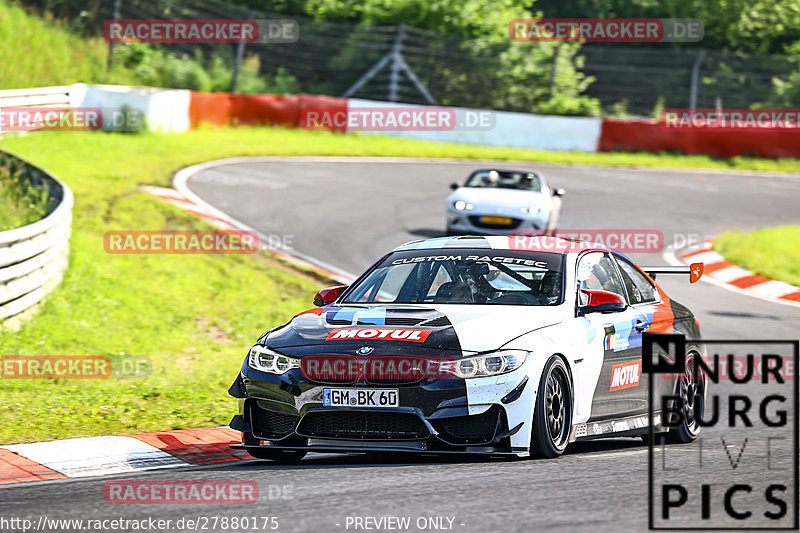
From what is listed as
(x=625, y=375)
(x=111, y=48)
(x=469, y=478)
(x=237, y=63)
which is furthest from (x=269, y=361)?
(x=237, y=63)

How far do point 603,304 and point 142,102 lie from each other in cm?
2007

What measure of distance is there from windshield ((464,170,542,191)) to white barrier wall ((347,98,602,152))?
1244 cm

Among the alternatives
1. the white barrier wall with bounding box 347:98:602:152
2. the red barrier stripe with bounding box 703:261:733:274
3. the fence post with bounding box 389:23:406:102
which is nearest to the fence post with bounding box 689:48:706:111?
the white barrier wall with bounding box 347:98:602:152

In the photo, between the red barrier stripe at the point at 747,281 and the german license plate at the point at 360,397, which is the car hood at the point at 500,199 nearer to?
the red barrier stripe at the point at 747,281

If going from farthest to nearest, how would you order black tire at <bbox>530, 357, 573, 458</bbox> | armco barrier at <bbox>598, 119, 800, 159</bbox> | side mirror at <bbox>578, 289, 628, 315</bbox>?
armco barrier at <bbox>598, 119, 800, 159</bbox>, side mirror at <bbox>578, 289, 628, 315</bbox>, black tire at <bbox>530, 357, 573, 458</bbox>

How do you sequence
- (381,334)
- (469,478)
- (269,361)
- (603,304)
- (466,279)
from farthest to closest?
(466,279)
(603,304)
(269,361)
(381,334)
(469,478)

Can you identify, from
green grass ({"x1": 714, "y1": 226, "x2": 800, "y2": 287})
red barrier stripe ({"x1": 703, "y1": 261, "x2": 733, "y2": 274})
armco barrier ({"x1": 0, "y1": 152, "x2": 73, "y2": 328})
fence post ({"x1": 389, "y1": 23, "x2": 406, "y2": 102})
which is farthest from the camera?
fence post ({"x1": 389, "y1": 23, "x2": 406, "y2": 102})

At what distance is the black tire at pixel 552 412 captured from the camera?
6.47 metres

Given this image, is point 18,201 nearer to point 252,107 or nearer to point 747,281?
point 747,281

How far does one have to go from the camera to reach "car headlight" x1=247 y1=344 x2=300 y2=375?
6645 millimetres

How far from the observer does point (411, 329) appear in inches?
264

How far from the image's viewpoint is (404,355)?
21.1 feet

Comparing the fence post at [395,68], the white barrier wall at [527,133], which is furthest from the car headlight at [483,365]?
the fence post at [395,68]

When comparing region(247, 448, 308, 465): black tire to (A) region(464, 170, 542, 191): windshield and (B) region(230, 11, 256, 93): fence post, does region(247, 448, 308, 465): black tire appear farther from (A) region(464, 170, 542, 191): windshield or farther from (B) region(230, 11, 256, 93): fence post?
(B) region(230, 11, 256, 93): fence post
